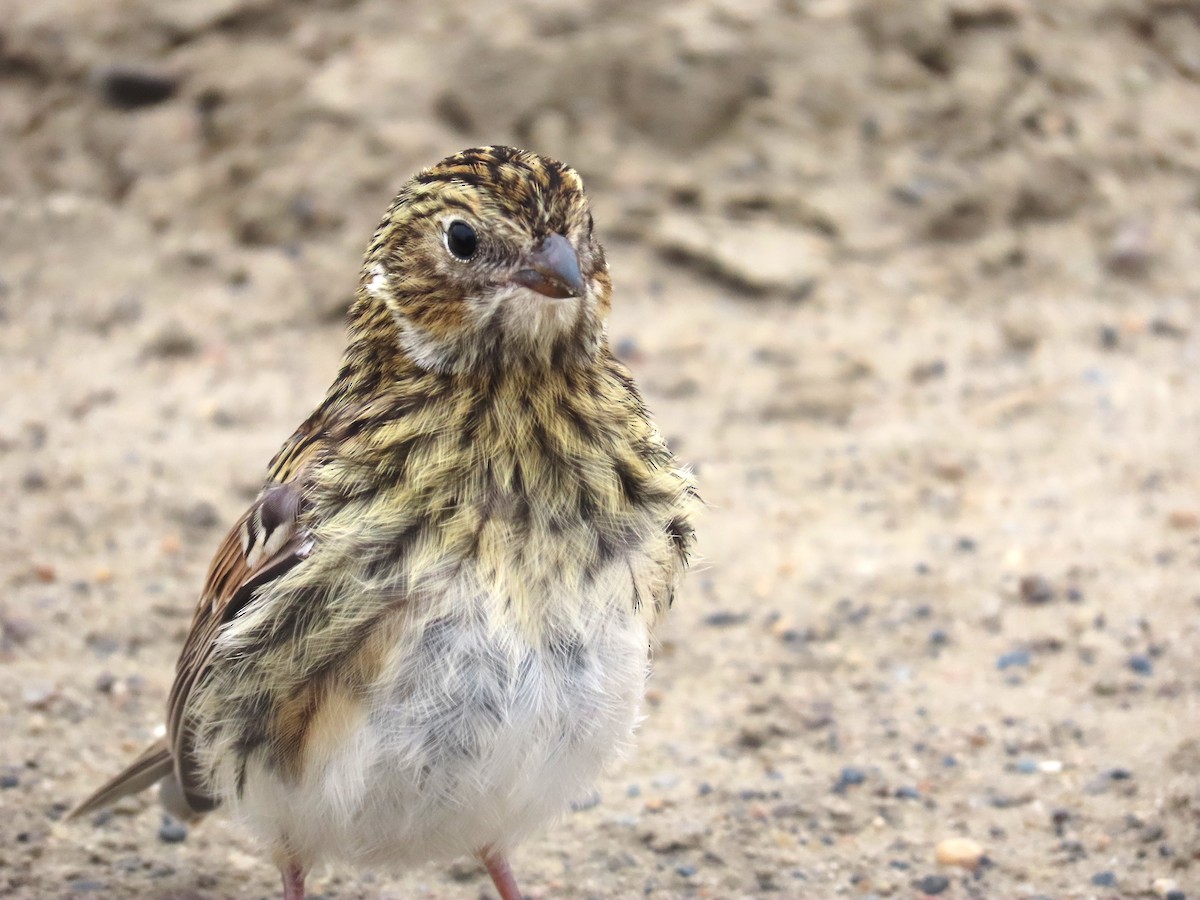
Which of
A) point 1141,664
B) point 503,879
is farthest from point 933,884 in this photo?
point 1141,664

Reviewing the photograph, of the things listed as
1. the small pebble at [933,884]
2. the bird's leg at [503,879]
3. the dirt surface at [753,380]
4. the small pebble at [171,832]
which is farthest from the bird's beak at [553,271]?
the small pebble at [171,832]

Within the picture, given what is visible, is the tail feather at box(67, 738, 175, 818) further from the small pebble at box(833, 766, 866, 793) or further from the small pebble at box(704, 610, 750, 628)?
the small pebble at box(704, 610, 750, 628)

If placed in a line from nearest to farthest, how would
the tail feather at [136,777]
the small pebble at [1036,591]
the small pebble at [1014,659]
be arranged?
the tail feather at [136,777] < the small pebble at [1014,659] < the small pebble at [1036,591]

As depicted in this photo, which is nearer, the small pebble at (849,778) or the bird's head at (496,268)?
the bird's head at (496,268)

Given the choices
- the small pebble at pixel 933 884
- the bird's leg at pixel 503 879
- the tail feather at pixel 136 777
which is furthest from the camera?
the small pebble at pixel 933 884

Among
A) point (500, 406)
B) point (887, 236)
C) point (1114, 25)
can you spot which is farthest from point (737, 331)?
point (500, 406)

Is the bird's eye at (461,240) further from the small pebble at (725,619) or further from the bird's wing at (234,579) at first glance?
the small pebble at (725,619)

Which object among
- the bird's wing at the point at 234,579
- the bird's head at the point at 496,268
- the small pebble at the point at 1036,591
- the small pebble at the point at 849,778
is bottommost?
the small pebble at the point at 1036,591
